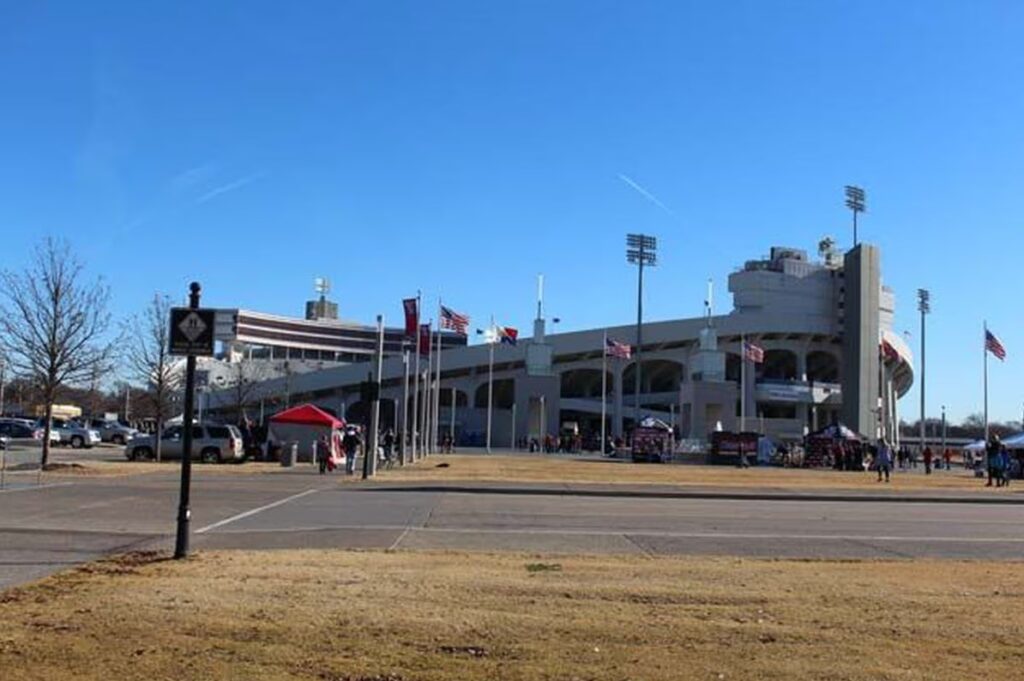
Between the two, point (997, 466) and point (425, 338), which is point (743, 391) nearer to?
point (425, 338)

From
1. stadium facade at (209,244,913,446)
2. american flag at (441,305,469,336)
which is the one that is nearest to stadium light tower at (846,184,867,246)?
stadium facade at (209,244,913,446)

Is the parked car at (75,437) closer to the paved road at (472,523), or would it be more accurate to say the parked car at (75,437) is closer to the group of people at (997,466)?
the paved road at (472,523)

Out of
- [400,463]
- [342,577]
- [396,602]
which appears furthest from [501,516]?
[400,463]

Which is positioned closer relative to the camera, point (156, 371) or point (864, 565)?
point (864, 565)

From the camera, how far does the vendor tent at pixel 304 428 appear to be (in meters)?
49.1

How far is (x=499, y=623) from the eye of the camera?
8266mm

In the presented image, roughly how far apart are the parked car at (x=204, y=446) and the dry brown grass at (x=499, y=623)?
118ft

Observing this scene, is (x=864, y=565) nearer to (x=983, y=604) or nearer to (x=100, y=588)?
(x=983, y=604)

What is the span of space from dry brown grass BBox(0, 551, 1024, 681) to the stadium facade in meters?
93.5

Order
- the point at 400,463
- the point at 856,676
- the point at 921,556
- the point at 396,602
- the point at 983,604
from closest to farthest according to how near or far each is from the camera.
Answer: the point at 856,676 → the point at 396,602 → the point at 983,604 → the point at 921,556 → the point at 400,463

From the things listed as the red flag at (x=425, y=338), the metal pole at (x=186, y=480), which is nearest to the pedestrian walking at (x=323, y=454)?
the red flag at (x=425, y=338)

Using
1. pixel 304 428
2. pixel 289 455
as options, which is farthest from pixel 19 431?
pixel 289 455

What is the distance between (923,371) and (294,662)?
10776cm

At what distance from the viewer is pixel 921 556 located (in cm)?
1537
